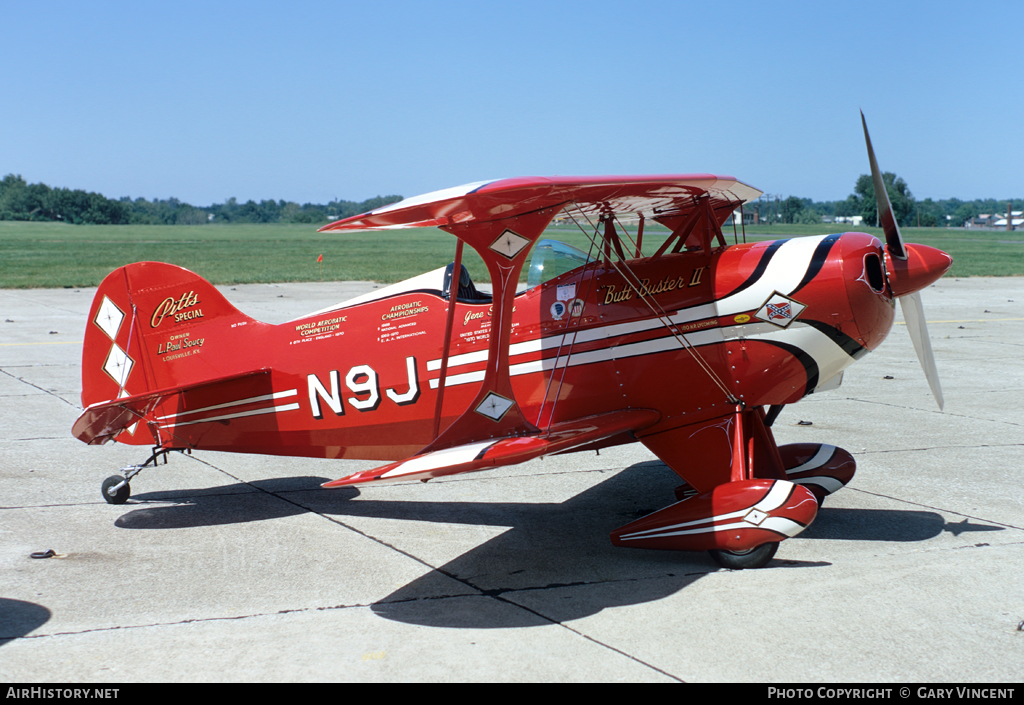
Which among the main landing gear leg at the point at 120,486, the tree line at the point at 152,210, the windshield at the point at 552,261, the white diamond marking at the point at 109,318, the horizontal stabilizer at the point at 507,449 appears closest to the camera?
the horizontal stabilizer at the point at 507,449

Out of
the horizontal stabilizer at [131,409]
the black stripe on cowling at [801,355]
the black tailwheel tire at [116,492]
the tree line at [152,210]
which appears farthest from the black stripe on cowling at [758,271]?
the tree line at [152,210]

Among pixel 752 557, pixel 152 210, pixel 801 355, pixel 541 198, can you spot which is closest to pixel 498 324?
pixel 541 198

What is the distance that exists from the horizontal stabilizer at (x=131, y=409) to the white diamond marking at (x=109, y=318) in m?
0.70

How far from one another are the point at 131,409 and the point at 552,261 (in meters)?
3.42

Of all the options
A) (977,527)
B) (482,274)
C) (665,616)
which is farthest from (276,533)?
(482,274)

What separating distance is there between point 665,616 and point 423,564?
1.71 meters

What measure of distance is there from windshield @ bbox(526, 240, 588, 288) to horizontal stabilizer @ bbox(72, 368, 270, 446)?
2211 mm

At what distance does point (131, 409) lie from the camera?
702 centimetres

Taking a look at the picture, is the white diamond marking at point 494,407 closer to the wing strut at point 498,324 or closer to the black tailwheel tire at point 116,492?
the wing strut at point 498,324

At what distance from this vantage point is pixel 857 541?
6.19 metres

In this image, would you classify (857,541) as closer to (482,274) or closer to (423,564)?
(423,564)

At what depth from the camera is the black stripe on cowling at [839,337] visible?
5.91 meters

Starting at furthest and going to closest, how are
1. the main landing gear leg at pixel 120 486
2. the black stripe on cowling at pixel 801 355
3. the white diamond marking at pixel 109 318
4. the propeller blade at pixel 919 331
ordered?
the white diamond marking at pixel 109 318 < the main landing gear leg at pixel 120 486 < the propeller blade at pixel 919 331 < the black stripe on cowling at pixel 801 355

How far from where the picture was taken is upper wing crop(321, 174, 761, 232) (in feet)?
16.9
